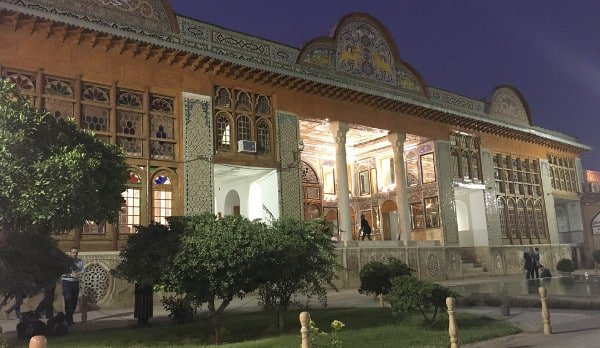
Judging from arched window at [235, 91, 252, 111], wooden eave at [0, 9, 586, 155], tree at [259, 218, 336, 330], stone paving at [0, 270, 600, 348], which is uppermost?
wooden eave at [0, 9, 586, 155]

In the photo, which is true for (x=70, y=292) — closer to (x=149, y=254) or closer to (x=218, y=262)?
(x=149, y=254)

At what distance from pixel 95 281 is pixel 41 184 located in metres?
7.21

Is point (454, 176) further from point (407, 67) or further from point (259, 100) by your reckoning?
point (259, 100)

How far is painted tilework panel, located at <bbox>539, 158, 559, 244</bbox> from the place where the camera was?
29.6 meters

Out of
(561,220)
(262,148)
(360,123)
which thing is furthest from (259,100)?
(561,220)

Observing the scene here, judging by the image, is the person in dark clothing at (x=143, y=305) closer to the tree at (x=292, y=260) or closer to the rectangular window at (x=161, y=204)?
the tree at (x=292, y=260)

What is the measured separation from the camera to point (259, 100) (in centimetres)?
1845

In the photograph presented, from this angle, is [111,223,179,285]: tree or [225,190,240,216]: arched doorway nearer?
[111,223,179,285]: tree

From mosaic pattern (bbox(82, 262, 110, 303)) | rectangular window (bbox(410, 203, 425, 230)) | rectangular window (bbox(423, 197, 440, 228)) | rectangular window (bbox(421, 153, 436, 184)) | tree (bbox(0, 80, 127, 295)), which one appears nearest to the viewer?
tree (bbox(0, 80, 127, 295))

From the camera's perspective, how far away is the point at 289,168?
18500 mm

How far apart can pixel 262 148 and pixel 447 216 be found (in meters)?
10.3

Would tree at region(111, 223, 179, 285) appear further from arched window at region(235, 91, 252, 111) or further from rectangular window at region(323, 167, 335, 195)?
rectangular window at region(323, 167, 335, 195)

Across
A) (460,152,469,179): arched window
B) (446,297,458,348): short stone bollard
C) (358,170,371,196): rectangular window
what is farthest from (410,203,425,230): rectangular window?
(446,297,458,348): short stone bollard

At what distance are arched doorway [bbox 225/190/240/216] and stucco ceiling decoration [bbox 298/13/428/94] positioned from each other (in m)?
5.81
